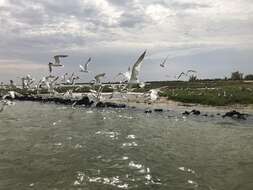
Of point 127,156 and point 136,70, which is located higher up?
point 136,70

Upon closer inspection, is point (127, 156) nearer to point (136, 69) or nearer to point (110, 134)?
point (136, 69)

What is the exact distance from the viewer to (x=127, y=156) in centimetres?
2798

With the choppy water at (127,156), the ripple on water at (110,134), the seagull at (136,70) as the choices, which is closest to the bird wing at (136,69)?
the seagull at (136,70)

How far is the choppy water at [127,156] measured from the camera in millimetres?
22047

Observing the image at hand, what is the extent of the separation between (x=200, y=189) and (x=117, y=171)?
4836mm

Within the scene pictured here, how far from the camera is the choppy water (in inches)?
868

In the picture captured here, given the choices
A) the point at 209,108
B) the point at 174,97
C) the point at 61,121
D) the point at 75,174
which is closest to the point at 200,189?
the point at 75,174

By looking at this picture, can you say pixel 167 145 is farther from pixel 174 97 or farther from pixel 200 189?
pixel 174 97

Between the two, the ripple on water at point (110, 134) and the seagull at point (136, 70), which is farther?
the ripple on water at point (110, 134)

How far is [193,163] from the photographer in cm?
2602

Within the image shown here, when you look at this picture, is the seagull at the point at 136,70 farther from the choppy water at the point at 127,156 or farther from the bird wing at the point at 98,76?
the bird wing at the point at 98,76

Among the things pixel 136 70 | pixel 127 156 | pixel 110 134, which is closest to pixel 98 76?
pixel 110 134

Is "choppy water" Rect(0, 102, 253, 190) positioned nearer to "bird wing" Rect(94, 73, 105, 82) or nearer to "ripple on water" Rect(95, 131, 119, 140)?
"ripple on water" Rect(95, 131, 119, 140)

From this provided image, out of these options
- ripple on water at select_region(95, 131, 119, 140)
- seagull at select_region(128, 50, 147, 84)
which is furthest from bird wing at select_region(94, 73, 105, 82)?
seagull at select_region(128, 50, 147, 84)
